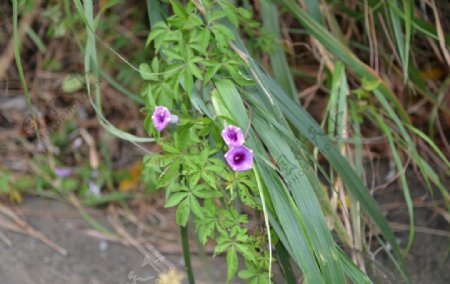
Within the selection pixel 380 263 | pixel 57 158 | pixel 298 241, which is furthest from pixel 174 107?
pixel 57 158

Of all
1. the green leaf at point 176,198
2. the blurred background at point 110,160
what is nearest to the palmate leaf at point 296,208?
the green leaf at point 176,198

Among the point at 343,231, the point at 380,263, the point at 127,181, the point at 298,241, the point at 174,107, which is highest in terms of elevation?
the point at 174,107

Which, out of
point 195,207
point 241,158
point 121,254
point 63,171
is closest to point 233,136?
point 241,158

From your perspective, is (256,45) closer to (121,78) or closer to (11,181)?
(121,78)

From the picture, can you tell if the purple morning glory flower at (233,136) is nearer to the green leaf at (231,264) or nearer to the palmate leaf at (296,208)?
the palmate leaf at (296,208)

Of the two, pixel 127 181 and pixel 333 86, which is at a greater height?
pixel 333 86

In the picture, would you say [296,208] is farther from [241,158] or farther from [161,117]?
[161,117]

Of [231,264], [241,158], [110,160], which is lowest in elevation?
[110,160]
